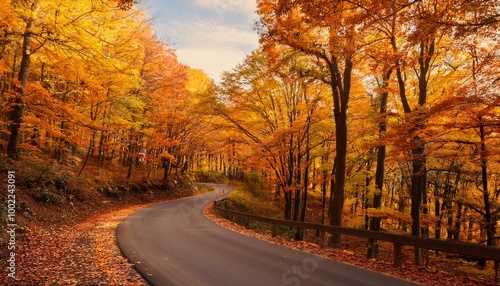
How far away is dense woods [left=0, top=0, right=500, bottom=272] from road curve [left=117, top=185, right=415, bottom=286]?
10.0ft

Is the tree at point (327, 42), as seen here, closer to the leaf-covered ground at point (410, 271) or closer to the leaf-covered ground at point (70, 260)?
the leaf-covered ground at point (410, 271)

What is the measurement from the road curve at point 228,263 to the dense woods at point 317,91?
3.06 metres

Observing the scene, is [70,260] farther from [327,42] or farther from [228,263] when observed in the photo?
[327,42]

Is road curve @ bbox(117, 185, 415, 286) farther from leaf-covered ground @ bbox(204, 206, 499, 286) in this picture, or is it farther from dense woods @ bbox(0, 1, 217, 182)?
dense woods @ bbox(0, 1, 217, 182)

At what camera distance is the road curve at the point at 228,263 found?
20.9ft

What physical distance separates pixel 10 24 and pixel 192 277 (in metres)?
11.3

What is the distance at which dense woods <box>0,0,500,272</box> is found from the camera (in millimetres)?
9109

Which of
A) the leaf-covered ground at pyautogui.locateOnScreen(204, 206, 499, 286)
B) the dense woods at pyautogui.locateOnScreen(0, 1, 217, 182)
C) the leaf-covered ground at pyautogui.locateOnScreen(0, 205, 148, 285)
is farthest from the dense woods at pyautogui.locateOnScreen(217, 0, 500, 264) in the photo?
the leaf-covered ground at pyautogui.locateOnScreen(0, 205, 148, 285)

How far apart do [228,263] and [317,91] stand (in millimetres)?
12659

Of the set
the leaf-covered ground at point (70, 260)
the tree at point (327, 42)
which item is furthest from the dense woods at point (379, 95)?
the leaf-covered ground at point (70, 260)

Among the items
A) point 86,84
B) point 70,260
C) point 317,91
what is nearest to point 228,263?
point 70,260

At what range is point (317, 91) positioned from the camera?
691 inches

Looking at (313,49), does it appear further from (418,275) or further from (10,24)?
(10,24)

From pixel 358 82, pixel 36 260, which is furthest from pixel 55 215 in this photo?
pixel 358 82
